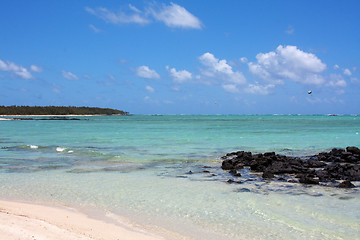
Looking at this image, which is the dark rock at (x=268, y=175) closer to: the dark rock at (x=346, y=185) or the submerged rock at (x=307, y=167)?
the submerged rock at (x=307, y=167)

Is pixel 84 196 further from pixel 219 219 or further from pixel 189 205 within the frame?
pixel 219 219

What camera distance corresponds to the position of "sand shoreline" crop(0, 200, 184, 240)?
6328mm

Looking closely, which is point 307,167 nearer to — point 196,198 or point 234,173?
point 234,173

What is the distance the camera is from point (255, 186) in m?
12.8

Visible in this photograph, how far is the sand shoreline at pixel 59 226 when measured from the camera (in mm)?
6328

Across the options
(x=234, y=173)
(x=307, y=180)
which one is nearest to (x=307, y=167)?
(x=307, y=180)

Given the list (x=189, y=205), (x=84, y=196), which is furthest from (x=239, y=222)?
(x=84, y=196)

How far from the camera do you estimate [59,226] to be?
7348 millimetres

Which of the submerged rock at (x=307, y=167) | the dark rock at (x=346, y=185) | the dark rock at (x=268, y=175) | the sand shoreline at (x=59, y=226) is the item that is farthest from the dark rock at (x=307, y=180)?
the sand shoreline at (x=59, y=226)

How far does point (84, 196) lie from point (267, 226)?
5950 millimetres

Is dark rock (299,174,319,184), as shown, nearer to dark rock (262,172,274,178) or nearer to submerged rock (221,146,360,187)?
submerged rock (221,146,360,187)

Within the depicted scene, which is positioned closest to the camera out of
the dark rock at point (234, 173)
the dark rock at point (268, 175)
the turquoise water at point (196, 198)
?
the turquoise water at point (196, 198)

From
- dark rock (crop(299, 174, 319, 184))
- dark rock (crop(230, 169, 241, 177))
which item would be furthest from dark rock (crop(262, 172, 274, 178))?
dark rock (crop(299, 174, 319, 184))

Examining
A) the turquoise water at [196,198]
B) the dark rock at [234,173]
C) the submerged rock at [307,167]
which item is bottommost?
the turquoise water at [196,198]
